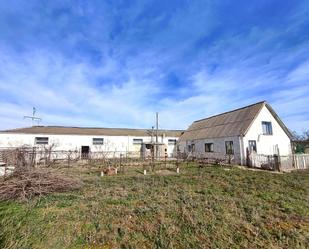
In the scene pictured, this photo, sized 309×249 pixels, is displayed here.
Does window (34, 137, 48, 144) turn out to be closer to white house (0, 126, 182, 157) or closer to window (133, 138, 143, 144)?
white house (0, 126, 182, 157)

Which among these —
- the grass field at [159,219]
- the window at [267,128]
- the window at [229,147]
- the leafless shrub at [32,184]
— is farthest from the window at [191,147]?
the leafless shrub at [32,184]

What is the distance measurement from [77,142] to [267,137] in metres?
20.9

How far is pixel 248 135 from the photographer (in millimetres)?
18391

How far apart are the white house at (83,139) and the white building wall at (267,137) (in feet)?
42.4

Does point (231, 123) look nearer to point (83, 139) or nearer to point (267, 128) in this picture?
point (267, 128)

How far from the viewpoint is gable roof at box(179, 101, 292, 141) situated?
19.1 meters

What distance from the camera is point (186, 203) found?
6559 mm

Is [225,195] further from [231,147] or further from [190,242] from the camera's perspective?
[231,147]

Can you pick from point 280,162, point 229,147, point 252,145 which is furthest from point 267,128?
point 280,162

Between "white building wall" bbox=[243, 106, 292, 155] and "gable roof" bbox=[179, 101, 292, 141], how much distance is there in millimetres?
421

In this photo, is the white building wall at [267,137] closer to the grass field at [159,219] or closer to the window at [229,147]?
the window at [229,147]

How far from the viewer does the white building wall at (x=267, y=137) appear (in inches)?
734

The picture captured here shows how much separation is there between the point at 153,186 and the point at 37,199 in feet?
14.7

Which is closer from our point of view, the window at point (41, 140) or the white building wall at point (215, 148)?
the white building wall at point (215, 148)
